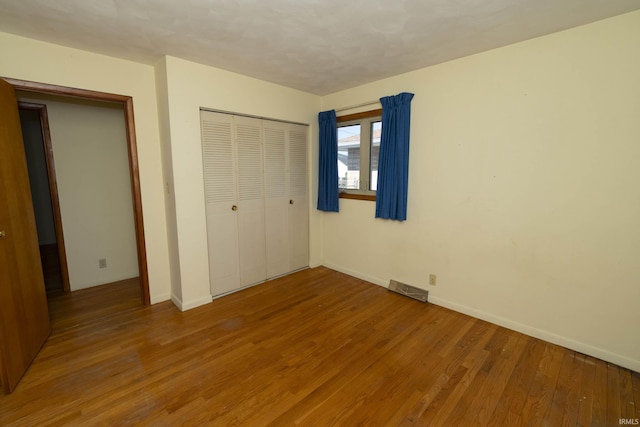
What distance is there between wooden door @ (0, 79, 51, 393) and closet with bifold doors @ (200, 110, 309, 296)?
1.36 metres

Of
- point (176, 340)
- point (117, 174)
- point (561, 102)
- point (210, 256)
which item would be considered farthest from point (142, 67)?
point (561, 102)

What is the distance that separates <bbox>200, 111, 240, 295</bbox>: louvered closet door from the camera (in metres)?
2.96

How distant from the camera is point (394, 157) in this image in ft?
10.1

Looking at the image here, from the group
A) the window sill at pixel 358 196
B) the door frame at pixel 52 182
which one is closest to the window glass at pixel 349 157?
the window sill at pixel 358 196

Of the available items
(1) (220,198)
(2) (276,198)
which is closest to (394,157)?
(2) (276,198)

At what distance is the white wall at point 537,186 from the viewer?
6.44ft

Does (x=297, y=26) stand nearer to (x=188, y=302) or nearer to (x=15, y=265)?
(x=15, y=265)

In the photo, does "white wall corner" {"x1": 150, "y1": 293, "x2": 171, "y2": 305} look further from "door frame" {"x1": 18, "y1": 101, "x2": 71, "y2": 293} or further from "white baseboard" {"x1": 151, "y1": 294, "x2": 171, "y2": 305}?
"door frame" {"x1": 18, "y1": 101, "x2": 71, "y2": 293}

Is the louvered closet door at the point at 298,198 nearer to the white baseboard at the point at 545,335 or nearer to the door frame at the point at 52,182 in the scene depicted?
the white baseboard at the point at 545,335

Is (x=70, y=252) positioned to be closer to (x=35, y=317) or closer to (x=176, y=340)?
(x=35, y=317)

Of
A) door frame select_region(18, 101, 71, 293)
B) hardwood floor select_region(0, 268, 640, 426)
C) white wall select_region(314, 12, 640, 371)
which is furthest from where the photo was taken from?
door frame select_region(18, 101, 71, 293)

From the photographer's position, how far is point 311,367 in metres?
2.03

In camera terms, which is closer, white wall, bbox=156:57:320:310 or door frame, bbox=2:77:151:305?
door frame, bbox=2:77:151:305

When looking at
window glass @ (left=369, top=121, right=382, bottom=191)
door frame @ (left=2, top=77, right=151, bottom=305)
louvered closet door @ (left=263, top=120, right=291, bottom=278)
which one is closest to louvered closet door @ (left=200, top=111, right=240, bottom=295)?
louvered closet door @ (left=263, top=120, right=291, bottom=278)
